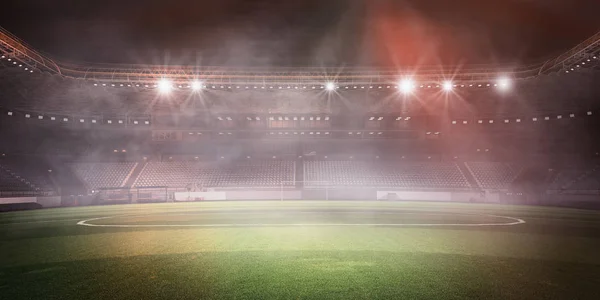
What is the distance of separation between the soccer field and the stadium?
6 cm

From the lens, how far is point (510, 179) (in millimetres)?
35562

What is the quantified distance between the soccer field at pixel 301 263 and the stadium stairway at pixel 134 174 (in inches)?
1043

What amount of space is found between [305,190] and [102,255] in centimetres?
2619

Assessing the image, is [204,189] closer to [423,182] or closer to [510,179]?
[423,182]

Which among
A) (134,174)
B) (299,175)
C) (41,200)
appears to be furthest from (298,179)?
(41,200)

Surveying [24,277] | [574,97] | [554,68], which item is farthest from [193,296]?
[574,97]

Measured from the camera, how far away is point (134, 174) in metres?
38.1

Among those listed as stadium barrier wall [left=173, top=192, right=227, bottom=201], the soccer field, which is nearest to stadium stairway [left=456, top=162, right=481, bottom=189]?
the soccer field

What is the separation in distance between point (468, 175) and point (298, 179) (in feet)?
64.5

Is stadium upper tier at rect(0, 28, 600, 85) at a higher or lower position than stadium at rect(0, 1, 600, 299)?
higher

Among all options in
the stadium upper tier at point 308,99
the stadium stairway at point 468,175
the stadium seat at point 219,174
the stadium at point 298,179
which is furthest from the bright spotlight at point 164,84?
the stadium stairway at point 468,175

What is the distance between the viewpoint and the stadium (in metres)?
6.18

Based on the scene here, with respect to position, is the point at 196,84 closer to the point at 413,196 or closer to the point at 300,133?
the point at 300,133

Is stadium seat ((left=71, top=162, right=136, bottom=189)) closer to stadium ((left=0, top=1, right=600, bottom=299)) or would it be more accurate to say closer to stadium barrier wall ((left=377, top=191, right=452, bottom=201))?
stadium ((left=0, top=1, right=600, bottom=299))
